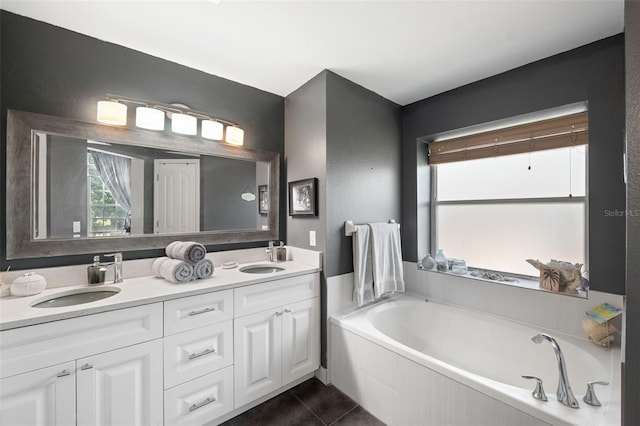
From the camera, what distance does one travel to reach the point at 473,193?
2.45 m

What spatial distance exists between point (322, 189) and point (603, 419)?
1.83m

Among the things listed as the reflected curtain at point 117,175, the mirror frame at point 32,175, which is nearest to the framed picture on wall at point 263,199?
the mirror frame at point 32,175

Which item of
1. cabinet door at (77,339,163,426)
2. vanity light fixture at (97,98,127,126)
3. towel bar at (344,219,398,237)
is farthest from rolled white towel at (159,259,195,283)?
towel bar at (344,219,398,237)

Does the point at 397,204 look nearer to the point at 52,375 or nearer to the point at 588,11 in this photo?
the point at 588,11

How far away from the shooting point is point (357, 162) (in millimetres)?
2248

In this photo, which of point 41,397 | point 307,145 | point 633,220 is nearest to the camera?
point 633,220

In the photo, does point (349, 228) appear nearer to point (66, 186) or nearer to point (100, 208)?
point (100, 208)

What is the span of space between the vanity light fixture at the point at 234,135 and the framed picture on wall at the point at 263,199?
0.43 metres

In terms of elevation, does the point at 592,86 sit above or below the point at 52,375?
above

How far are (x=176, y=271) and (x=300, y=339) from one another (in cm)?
102

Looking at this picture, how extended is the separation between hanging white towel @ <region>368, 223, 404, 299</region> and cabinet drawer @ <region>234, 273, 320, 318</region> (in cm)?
52

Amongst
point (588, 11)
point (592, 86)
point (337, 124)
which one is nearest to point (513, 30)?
point (588, 11)

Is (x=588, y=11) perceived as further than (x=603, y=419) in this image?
Yes

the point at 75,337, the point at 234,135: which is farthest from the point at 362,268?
the point at 75,337
